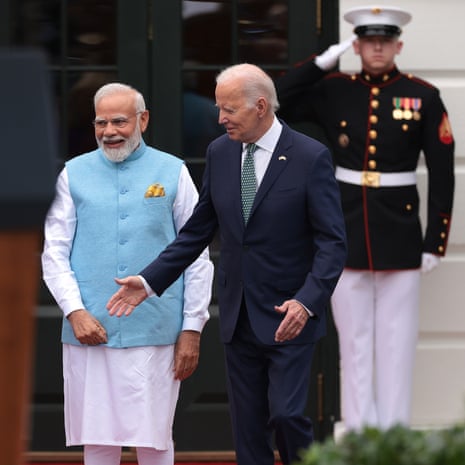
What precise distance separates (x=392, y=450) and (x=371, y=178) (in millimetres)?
3642

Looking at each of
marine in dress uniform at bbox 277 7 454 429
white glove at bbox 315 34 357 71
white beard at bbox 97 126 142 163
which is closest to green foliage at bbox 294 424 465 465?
white beard at bbox 97 126 142 163

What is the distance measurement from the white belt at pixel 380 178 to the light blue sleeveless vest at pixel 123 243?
1.14 metres

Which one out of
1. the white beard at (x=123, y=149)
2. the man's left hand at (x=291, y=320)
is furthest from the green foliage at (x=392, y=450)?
the white beard at (x=123, y=149)

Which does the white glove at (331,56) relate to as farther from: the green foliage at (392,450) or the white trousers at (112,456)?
the green foliage at (392,450)

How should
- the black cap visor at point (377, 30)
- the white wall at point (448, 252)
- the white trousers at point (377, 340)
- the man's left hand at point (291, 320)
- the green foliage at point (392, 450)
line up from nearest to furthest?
the green foliage at point (392, 450) < the man's left hand at point (291, 320) < the black cap visor at point (377, 30) < the white trousers at point (377, 340) < the white wall at point (448, 252)

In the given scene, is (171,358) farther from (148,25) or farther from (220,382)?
(148,25)

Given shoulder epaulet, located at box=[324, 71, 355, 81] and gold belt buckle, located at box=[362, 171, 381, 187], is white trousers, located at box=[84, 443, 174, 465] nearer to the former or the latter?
gold belt buckle, located at box=[362, 171, 381, 187]

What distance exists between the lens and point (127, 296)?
4.46m

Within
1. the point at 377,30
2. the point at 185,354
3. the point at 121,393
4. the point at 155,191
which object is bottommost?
the point at 121,393

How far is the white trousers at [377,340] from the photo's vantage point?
5605mm

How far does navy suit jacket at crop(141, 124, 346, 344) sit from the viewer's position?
4.39m

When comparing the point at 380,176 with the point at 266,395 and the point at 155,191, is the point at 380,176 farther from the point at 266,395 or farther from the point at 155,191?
the point at 266,395

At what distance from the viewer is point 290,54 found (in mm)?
5969

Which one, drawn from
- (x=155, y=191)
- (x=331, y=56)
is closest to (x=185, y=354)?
(x=155, y=191)
